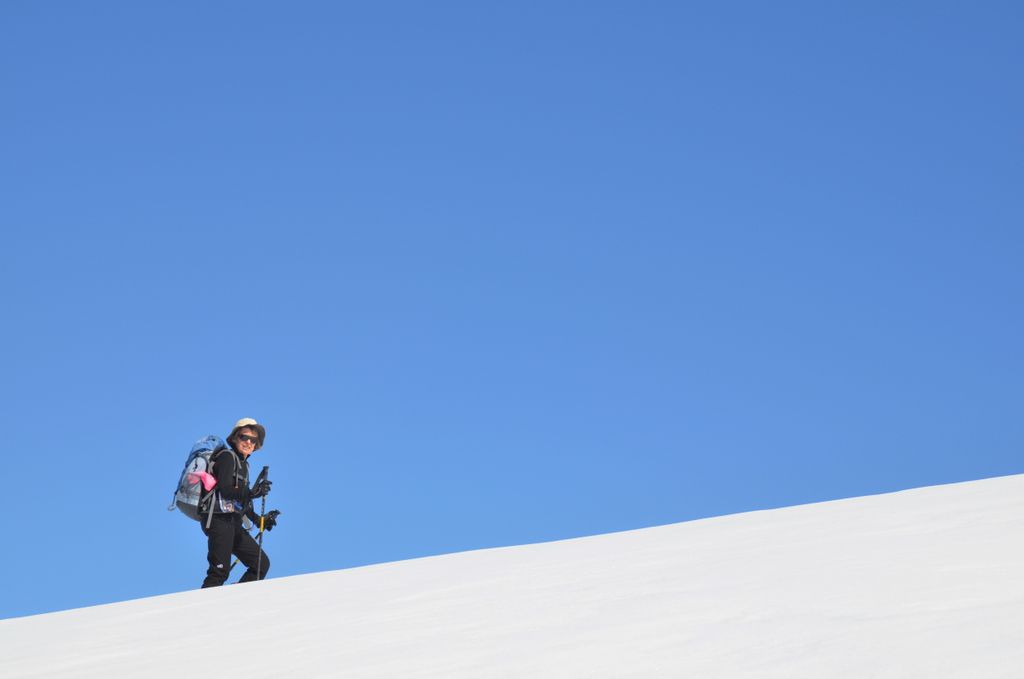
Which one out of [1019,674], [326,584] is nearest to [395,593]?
[326,584]

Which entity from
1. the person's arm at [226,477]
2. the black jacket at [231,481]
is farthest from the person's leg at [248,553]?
the person's arm at [226,477]

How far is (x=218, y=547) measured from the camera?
816 cm

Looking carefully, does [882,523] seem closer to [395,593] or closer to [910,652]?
[395,593]

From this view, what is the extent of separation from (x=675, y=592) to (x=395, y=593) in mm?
1626

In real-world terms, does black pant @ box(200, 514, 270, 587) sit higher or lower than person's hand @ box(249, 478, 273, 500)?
lower

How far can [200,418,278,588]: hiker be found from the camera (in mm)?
8172

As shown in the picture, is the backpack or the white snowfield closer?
the white snowfield

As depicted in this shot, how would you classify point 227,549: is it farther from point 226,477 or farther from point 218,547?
point 226,477

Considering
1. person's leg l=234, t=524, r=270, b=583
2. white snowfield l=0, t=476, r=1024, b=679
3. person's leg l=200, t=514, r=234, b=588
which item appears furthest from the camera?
person's leg l=234, t=524, r=270, b=583

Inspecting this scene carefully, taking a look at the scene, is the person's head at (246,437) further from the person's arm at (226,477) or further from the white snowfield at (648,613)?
the white snowfield at (648,613)

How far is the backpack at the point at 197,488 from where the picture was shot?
8.23m

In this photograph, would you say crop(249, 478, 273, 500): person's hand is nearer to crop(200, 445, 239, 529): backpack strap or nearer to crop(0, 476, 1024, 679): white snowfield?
crop(200, 445, 239, 529): backpack strap

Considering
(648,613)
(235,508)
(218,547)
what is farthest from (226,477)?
(648,613)

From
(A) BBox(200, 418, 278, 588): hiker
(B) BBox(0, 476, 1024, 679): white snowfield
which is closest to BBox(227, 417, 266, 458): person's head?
(A) BBox(200, 418, 278, 588): hiker
